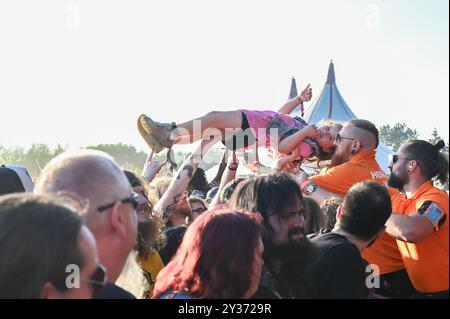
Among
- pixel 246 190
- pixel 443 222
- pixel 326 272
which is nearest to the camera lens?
pixel 326 272

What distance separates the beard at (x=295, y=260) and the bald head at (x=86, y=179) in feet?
2.58

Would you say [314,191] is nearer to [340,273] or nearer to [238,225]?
[340,273]

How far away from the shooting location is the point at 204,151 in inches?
146

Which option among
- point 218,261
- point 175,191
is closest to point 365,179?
point 175,191

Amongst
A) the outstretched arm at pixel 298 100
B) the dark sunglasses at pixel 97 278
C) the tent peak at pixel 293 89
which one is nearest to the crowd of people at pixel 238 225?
the dark sunglasses at pixel 97 278

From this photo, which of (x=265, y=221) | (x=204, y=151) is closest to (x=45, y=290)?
(x=265, y=221)

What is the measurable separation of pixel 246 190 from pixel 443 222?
1188 mm

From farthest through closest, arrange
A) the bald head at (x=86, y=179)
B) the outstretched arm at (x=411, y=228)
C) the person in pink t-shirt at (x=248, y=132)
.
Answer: the person in pink t-shirt at (x=248, y=132)
the outstretched arm at (x=411, y=228)
the bald head at (x=86, y=179)

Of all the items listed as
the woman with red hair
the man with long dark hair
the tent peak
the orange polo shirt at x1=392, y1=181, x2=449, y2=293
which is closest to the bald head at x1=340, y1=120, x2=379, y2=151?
the orange polo shirt at x1=392, y1=181, x2=449, y2=293

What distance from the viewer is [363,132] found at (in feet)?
11.9

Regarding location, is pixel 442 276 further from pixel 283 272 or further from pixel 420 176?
pixel 283 272

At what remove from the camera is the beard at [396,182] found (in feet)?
10.1

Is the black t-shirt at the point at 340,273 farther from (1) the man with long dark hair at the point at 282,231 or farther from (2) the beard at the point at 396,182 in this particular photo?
(2) the beard at the point at 396,182

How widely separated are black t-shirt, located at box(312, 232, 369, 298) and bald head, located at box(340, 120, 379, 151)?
1462mm
